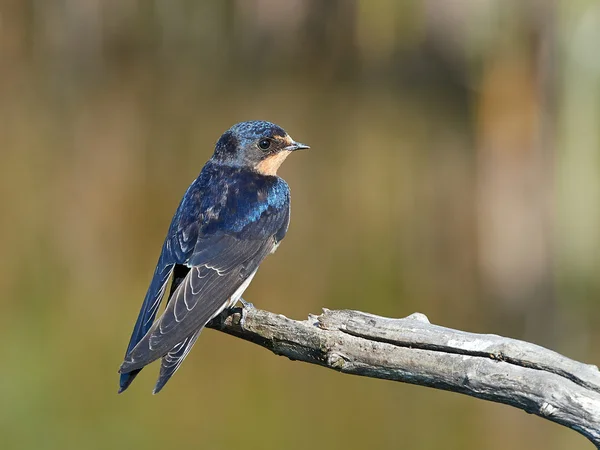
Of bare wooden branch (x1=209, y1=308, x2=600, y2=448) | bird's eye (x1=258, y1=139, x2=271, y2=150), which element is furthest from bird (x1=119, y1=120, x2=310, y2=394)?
bare wooden branch (x1=209, y1=308, x2=600, y2=448)

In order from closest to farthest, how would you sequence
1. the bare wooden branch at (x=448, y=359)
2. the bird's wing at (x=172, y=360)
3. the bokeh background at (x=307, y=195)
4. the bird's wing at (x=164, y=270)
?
1. the bare wooden branch at (x=448, y=359)
2. the bird's wing at (x=172, y=360)
3. the bird's wing at (x=164, y=270)
4. the bokeh background at (x=307, y=195)

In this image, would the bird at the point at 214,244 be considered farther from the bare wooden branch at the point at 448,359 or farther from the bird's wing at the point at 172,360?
the bare wooden branch at the point at 448,359

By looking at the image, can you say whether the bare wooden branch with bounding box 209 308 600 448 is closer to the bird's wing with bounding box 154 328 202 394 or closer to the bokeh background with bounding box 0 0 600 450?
the bird's wing with bounding box 154 328 202 394

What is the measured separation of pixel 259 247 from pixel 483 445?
220cm

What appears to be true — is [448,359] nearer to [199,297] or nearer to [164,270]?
[199,297]

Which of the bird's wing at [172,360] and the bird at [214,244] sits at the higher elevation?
the bird at [214,244]

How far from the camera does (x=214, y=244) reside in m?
3.45

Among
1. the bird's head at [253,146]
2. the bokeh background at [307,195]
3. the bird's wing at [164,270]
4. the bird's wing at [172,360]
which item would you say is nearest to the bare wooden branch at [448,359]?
the bird's wing at [172,360]

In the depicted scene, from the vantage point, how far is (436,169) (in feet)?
31.8

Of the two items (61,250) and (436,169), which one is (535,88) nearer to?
(436,169)

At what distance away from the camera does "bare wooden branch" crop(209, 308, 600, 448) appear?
2.34 metres

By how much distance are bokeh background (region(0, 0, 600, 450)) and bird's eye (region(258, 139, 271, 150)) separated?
5.63ft

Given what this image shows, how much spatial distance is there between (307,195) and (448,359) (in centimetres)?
644

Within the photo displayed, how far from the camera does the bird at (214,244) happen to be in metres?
3.04
